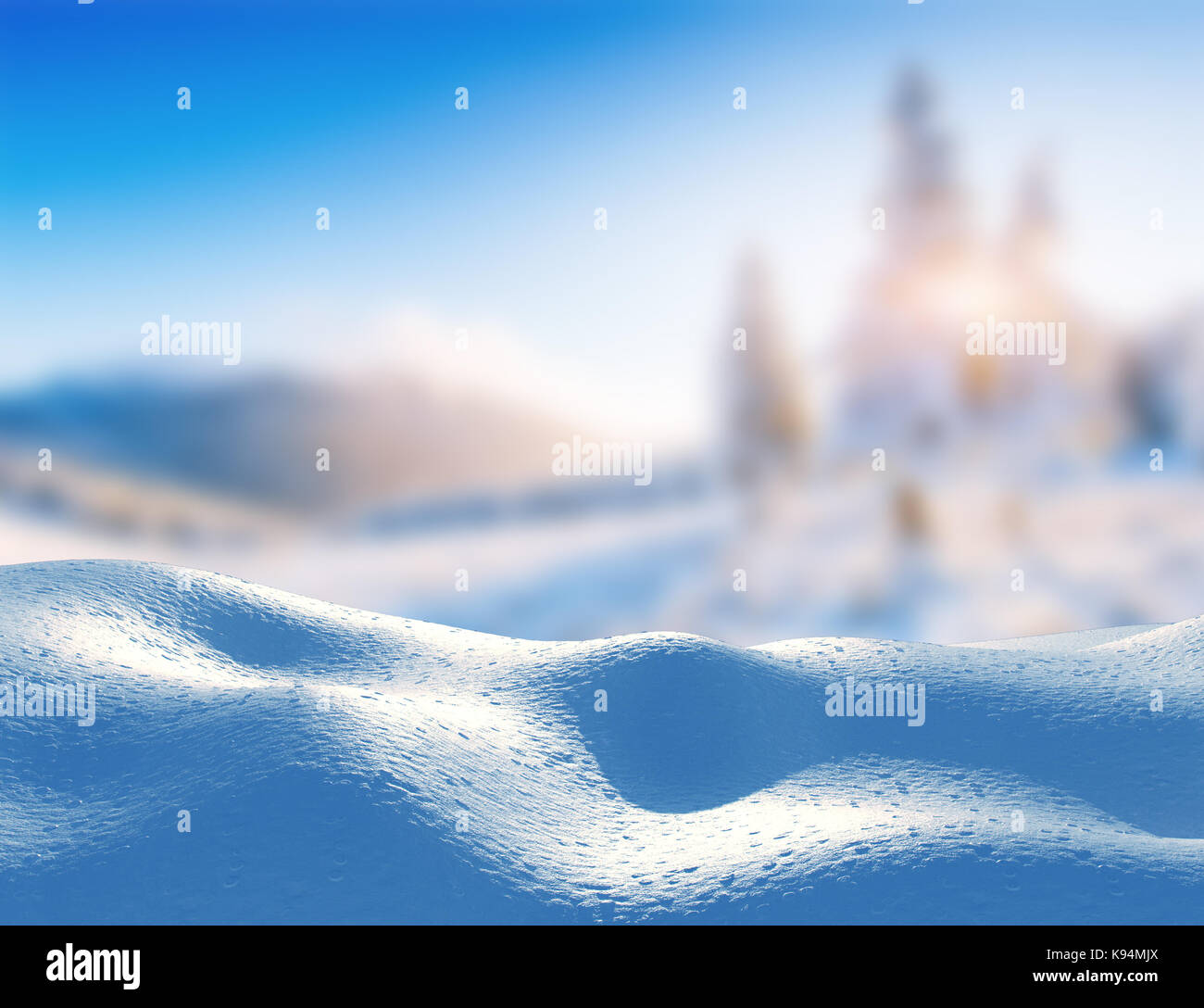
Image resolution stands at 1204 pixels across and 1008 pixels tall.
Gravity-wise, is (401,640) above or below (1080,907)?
above

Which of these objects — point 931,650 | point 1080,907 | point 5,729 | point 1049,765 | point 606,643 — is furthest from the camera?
point 931,650

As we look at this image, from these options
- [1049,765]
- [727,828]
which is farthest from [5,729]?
[1049,765]

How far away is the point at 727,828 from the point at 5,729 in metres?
11.0

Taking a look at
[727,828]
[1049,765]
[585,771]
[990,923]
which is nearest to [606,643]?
[585,771]

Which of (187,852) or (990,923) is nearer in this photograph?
(990,923)

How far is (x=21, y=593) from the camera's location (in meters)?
20.0

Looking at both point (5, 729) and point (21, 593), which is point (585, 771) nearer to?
point (5, 729)

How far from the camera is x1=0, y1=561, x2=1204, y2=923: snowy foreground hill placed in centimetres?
1190

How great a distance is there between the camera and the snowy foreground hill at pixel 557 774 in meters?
11.9

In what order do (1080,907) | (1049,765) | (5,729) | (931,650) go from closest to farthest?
(1080,907)
(5,729)
(1049,765)
(931,650)

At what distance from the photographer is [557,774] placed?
15.6m
